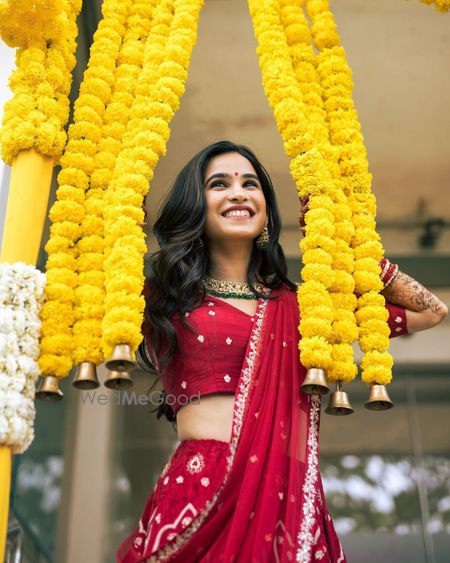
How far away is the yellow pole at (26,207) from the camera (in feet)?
8.45

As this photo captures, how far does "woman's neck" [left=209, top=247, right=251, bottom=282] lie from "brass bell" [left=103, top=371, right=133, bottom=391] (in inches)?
31.5

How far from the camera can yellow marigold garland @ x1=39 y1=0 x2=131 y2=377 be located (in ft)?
8.06

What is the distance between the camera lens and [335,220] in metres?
2.90

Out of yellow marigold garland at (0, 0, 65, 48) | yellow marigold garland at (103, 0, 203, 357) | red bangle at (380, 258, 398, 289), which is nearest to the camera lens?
yellow marigold garland at (103, 0, 203, 357)

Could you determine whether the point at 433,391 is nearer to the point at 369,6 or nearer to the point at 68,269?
the point at 369,6

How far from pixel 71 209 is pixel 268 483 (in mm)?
1132

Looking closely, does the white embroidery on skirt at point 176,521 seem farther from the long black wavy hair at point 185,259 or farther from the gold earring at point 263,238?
the gold earring at point 263,238

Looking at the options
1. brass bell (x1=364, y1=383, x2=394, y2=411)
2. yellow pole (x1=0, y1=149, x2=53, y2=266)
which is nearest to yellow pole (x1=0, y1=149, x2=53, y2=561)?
yellow pole (x1=0, y1=149, x2=53, y2=266)

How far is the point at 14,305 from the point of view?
2.45 m

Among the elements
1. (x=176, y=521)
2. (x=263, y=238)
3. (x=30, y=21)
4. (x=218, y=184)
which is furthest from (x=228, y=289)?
(x=30, y=21)

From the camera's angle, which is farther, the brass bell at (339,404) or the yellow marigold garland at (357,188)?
the yellow marigold garland at (357,188)

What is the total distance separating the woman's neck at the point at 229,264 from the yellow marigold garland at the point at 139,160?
47cm

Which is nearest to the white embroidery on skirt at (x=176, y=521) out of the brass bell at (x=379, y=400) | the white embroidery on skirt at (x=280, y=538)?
the white embroidery on skirt at (x=280, y=538)

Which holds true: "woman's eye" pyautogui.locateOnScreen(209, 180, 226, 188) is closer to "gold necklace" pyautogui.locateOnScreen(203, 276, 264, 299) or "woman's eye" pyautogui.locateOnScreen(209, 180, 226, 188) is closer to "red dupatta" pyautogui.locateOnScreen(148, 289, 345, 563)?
"gold necklace" pyautogui.locateOnScreen(203, 276, 264, 299)
